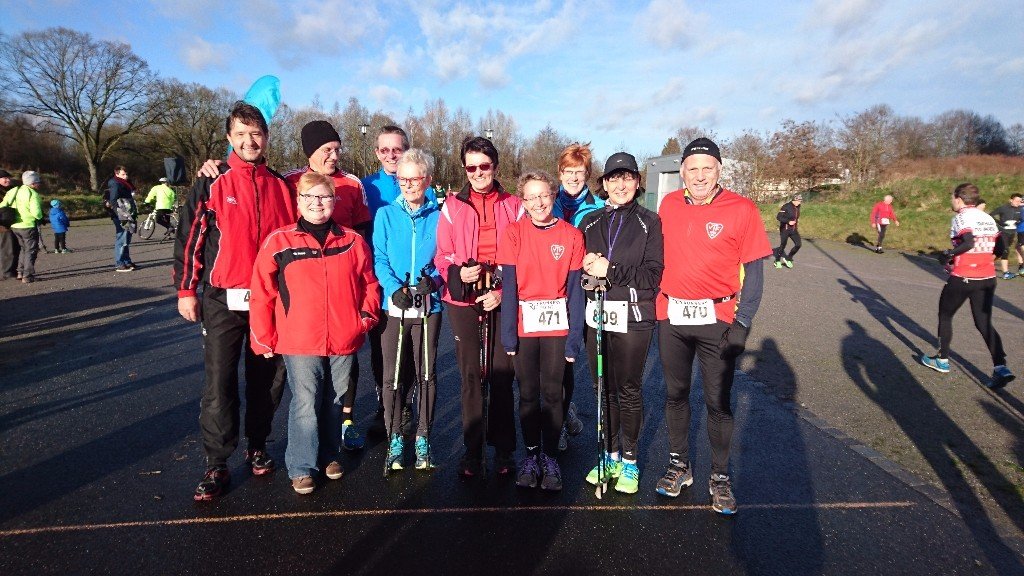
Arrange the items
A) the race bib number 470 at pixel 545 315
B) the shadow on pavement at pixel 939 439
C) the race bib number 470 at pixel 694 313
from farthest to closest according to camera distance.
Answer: the race bib number 470 at pixel 545 315 → the race bib number 470 at pixel 694 313 → the shadow on pavement at pixel 939 439

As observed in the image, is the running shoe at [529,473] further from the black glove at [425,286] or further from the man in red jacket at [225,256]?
the man in red jacket at [225,256]

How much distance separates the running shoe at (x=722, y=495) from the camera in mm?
3273

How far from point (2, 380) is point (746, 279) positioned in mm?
6781

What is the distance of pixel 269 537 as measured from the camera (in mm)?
3004

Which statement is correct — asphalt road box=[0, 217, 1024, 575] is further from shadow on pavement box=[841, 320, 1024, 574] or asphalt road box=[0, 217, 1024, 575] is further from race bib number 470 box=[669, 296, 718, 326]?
race bib number 470 box=[669, 296, 718, 326]

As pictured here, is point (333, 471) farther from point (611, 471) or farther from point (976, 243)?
point (976, 243)

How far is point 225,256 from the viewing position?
3.25 metres

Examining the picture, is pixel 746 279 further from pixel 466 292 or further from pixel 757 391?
pixel 757 391

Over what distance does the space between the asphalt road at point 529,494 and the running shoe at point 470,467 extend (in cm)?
7

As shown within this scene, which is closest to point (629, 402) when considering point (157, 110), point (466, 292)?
point (466, 292)

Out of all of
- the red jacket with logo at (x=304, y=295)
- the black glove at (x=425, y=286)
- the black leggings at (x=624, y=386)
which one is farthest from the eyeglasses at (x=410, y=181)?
the black leggings at (x=624, y=386)

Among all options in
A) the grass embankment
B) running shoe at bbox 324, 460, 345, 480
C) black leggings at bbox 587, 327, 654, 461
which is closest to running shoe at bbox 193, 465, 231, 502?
running shoe at bbox 324, 460, 345, 480

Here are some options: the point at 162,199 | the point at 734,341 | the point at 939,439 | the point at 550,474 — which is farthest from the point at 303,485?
the point at 162,199

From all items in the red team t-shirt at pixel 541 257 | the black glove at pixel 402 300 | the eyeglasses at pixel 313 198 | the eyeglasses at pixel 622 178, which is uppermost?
the eyeglasses at pixel 622 178
